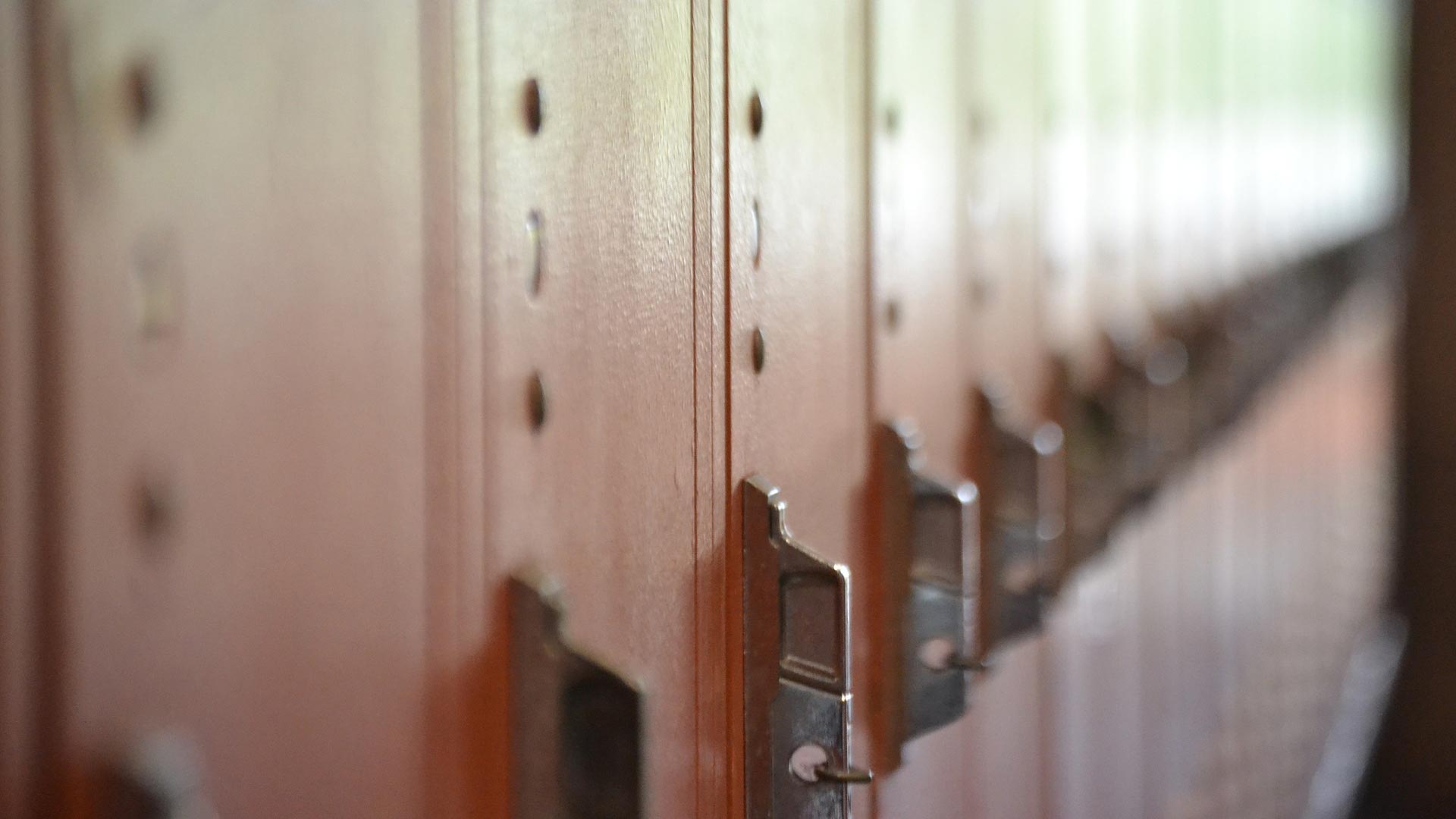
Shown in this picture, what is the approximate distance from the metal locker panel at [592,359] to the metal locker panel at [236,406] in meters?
0.06

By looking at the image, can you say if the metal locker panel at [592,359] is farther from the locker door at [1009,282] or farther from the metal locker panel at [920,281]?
the locker door at [1009,282]

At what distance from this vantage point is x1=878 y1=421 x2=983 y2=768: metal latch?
1156 millimetres

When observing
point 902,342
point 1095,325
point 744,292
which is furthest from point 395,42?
point 1095,325

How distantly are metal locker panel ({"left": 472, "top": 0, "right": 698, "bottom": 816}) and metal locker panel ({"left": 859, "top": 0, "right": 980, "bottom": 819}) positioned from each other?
0.32m

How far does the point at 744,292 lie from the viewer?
0.93m

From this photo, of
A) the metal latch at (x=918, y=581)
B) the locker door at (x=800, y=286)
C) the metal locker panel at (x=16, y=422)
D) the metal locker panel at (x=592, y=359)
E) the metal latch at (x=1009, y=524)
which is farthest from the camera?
the metal latch at (x=1009, y=524)

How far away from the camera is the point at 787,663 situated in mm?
952

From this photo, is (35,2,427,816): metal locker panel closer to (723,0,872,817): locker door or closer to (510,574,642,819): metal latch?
(510,574,642,819): metal latch

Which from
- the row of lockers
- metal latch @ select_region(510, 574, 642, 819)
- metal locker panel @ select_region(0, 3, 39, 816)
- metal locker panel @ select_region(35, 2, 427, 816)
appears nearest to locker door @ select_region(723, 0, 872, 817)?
the row of lockers

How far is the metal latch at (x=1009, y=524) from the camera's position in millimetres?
1398

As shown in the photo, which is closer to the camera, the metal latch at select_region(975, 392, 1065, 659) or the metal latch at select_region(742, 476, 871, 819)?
the metal latch at select_region(742, 476, 871, 819)

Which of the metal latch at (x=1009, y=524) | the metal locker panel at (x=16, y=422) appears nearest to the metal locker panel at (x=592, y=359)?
Answer: the metal locker panel at (x=16, y=422)

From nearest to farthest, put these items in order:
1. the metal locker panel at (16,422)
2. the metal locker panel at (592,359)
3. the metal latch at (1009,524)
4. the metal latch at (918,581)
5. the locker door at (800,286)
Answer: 1. the metal locker panel at (16,422)
2. the metal locker panel at (592,359)
3. the locker door at (800,286)
4. the metal latch at (918,581)
5. the metal latch at (1009,524)

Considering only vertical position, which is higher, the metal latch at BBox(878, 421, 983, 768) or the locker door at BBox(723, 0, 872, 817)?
the locker door at BBox(723, 0, 872, 817)
